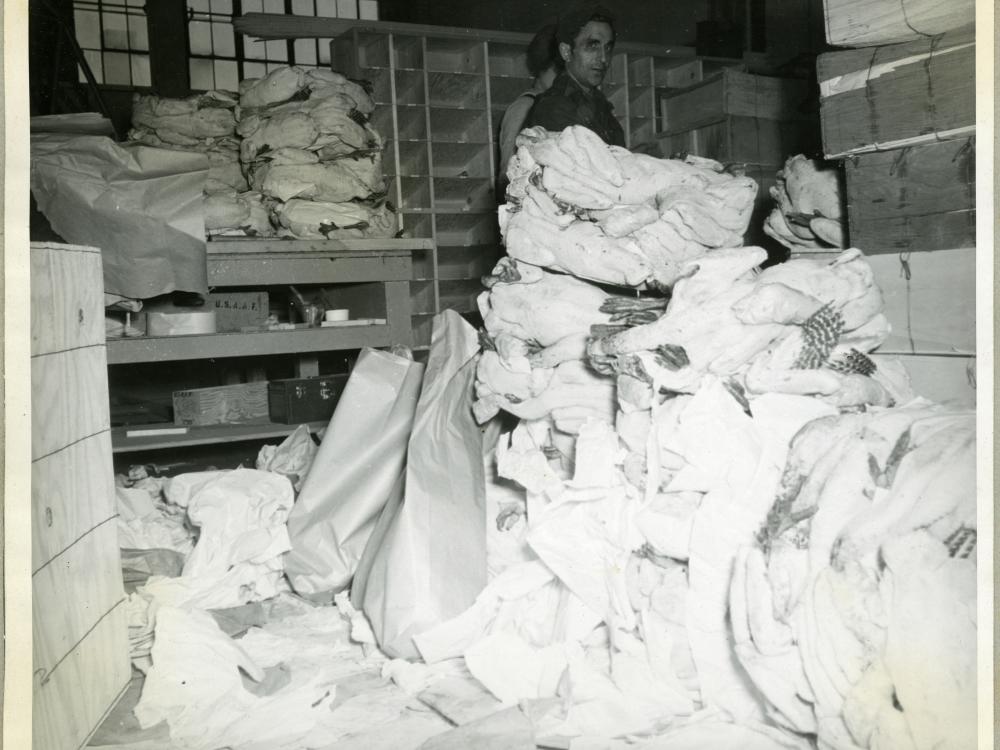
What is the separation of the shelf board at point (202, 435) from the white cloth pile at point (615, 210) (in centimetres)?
143

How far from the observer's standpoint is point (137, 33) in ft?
21.5

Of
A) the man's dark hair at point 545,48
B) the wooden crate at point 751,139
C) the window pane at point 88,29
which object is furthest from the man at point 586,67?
the window pane at point 88,29

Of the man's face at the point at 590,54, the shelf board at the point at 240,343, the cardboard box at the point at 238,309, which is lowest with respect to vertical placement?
the shelf board at the point at 240,343

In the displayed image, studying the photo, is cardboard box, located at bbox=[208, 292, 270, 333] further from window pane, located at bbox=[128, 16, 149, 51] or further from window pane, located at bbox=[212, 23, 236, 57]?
window pane, located at bbox=[212, 23, 236, 57]

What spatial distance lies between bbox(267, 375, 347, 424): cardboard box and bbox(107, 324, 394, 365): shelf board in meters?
0.22

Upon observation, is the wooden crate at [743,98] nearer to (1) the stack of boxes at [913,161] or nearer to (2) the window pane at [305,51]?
(1) the stack of boxes at [913,161]

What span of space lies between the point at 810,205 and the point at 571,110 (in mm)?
1113

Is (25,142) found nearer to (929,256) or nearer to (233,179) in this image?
(929,256)

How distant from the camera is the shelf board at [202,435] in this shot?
308cm

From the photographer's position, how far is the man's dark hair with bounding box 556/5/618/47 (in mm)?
3211

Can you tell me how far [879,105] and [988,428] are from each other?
0.87 m

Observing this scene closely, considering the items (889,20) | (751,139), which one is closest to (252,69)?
(751,139)

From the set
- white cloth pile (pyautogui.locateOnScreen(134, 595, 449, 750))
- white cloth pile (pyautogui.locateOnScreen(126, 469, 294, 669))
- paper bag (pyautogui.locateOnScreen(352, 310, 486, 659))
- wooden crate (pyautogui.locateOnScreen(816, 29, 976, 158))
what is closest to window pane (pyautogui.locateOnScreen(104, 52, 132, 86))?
white cloth pile (pyautogui.locateOnScreen(126, 469, 294, 669))

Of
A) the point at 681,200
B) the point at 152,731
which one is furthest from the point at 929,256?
the point at 152,731
